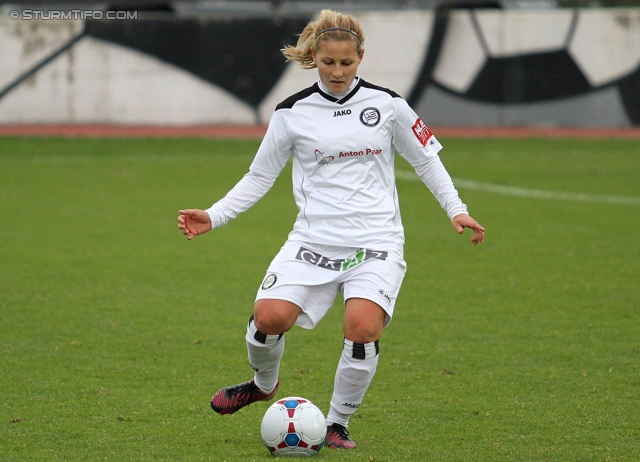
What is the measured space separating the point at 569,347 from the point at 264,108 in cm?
1483

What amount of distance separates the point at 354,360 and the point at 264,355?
472 mm

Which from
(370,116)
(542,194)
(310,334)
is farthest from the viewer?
(542,194)

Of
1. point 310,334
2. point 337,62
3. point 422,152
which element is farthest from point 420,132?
point 310,334

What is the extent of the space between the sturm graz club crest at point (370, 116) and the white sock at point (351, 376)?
1.02 metres

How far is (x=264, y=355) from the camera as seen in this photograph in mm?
4336

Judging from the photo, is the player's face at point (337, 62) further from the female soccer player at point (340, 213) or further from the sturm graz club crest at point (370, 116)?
the sturm graz club crest at point (370, 116)

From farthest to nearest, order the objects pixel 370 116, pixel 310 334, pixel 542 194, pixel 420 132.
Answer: pixel 542 194 < pixel 310 334 < pixel 420 132 < pixel 370 116

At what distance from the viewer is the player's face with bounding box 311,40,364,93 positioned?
419 centimetres

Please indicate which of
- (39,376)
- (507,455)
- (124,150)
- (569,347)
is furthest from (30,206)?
(507,455)

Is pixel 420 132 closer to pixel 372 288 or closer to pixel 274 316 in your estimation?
pixel 372 288

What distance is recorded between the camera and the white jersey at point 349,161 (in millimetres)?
4281

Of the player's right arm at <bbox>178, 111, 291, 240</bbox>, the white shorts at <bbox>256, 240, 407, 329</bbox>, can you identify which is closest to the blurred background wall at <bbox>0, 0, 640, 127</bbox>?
the player's right arm at <bbox>178, 111, 291, 240</bbox>

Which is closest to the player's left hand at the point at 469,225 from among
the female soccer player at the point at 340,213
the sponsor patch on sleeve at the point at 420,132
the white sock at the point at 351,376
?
the female soccer player at the point at 340,213

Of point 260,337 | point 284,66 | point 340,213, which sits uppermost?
point 340,213
